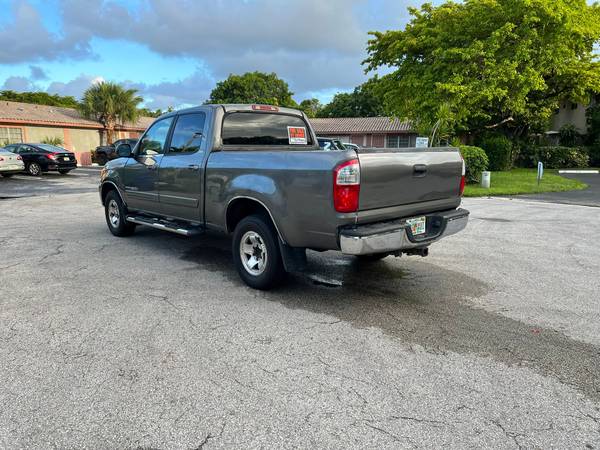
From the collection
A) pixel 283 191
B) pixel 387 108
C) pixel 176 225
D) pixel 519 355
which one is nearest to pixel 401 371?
pixel 519 355

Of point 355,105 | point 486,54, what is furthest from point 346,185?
point 355,105

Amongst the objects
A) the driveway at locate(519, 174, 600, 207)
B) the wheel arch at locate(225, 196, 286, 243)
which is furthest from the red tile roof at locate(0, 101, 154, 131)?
the driveway at locate(519, 174, 600, 207)

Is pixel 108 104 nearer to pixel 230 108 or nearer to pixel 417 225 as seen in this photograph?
pixel 230 108

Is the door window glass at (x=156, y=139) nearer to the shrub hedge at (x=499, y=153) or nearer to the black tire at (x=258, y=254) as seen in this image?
the black tire at (x=258, y=254)

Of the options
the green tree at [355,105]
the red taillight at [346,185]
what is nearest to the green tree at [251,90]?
the green tree at [355,105]

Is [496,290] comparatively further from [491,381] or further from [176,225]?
[176,225]

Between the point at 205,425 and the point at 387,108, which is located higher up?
the point at 387,108

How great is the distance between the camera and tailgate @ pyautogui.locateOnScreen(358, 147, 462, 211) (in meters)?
3.99

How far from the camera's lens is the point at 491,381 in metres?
3.00

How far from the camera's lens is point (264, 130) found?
19.3ft

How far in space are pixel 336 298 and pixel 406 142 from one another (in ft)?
129

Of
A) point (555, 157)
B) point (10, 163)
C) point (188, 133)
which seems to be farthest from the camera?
point (555, 157)

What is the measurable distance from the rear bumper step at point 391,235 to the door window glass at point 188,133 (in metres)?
2.61

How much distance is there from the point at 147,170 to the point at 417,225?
13.3 ft
